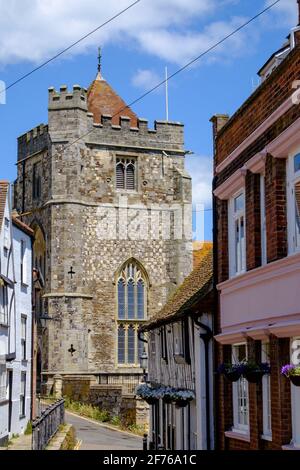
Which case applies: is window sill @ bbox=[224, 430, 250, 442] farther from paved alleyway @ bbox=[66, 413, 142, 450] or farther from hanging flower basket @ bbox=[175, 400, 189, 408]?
paved alleyway @ bbox=[66, 413, 142, 450]

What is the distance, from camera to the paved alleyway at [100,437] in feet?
88.5

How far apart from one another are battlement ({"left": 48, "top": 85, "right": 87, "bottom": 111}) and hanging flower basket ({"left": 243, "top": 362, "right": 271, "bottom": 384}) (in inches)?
1385

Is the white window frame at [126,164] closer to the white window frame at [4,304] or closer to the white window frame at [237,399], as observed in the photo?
the white window frame at [4,304]

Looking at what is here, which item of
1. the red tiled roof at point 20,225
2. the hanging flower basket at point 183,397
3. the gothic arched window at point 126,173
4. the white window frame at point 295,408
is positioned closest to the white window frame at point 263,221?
the white window frame at point 295,408

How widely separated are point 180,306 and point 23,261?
692 cm

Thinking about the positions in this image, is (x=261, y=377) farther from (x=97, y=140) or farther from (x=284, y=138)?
(x=97, y=140)

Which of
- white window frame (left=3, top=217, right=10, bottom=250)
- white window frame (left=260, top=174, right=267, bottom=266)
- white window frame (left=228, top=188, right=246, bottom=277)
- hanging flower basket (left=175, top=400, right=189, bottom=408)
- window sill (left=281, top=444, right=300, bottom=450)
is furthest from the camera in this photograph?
white window frame (left=3, top=217, right=10, bottom=250)

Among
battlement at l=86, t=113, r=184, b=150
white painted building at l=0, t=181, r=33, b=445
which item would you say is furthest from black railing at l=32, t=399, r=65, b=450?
battlement at l=86, t=113, r=184, b=150

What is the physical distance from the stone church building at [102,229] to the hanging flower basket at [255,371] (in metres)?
30.7

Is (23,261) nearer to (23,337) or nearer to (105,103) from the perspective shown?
(23,337)

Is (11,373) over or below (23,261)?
below

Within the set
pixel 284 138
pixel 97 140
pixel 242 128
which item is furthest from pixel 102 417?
pixel 284 138

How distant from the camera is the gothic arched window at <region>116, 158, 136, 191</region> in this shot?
4719 centimetres

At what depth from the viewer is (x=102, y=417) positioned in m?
37.6
